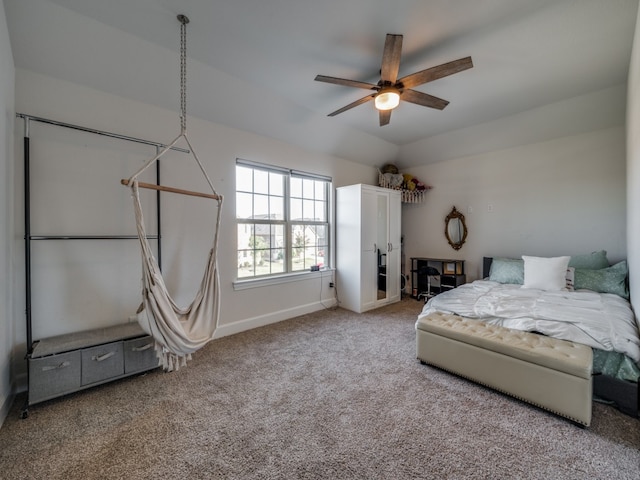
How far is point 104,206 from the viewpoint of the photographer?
7.95ft

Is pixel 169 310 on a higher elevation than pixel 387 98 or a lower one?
lower

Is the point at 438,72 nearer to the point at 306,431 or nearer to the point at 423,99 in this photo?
the point at 423,99

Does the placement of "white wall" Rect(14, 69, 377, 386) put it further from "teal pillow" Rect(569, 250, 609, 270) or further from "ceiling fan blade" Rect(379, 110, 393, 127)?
"teal pillow" Rect(569, 250, 609, 270)

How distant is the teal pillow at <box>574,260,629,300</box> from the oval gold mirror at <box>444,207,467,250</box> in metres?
1.59

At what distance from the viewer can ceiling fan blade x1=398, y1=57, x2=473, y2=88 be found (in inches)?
76.9

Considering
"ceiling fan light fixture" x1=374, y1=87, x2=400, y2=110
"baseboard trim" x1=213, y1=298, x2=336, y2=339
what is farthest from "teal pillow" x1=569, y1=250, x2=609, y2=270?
"baseboard trim" x1=213, y1=298, x2=336, y2=339

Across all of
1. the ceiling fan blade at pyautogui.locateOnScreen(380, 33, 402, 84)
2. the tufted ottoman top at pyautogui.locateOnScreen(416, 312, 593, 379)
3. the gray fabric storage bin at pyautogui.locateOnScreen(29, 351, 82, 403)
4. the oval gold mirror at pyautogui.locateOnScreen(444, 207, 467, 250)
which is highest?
the ceiling fan blade at pyautogui.locateOnScreen(380, 33, 402, 84)

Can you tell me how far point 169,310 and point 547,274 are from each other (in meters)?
4.18

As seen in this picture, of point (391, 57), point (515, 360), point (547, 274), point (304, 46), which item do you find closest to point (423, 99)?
point (391, 57)

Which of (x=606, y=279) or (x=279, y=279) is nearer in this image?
(x=606, y=279)

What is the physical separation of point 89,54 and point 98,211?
1.29 meters

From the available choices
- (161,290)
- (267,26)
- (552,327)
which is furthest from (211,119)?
(552,327)

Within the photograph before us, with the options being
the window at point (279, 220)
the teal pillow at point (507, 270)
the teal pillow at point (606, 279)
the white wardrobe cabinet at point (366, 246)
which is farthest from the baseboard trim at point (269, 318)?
the teal pillow at point (606, 279)

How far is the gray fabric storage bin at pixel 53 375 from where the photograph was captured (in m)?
1.81
